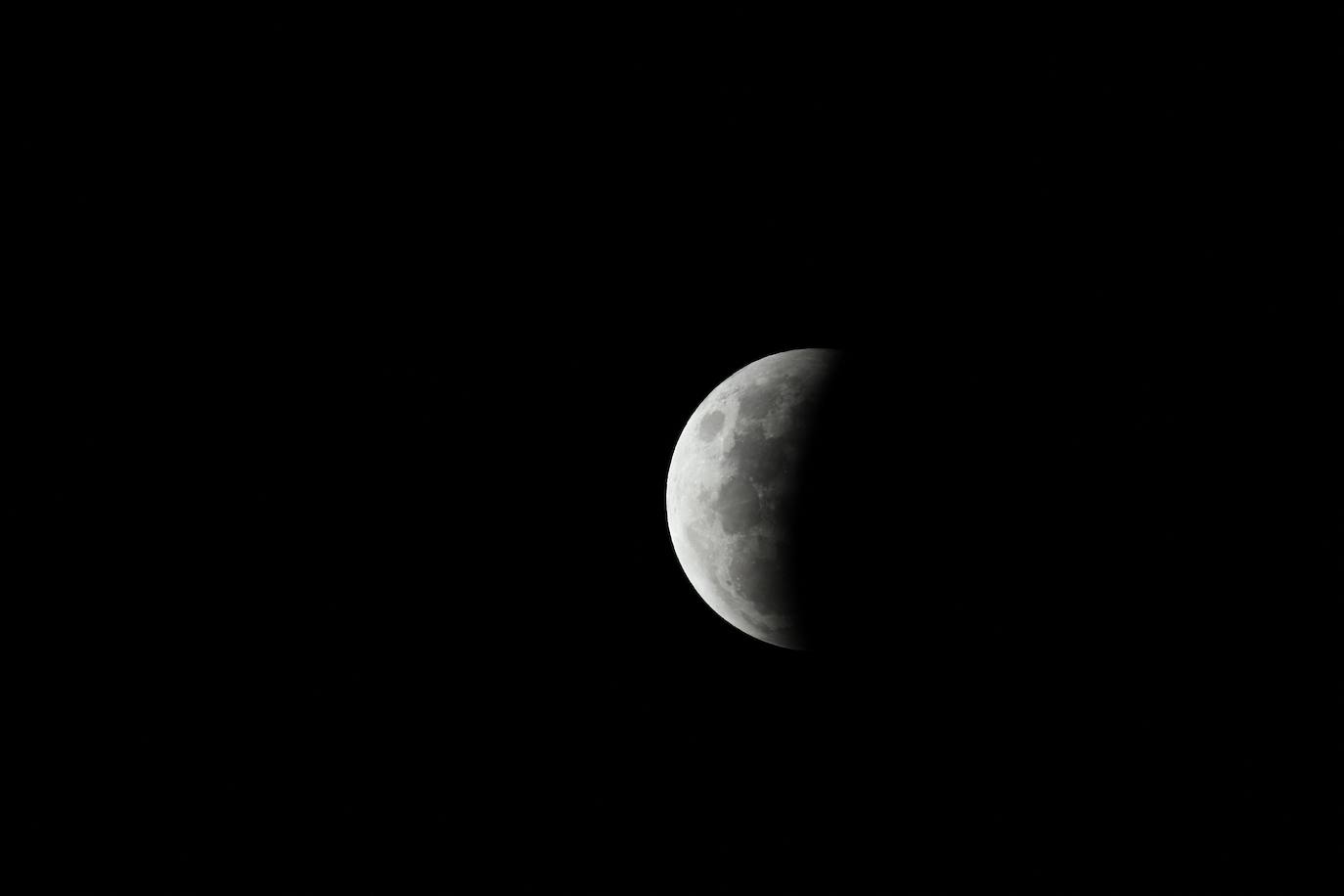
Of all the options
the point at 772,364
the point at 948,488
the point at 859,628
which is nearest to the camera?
the point at 948,488

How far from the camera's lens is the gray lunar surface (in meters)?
5.33

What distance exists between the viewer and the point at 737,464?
5465 millimetres

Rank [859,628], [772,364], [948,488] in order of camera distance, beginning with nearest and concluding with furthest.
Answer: [948,488], [859,628], [772,364]

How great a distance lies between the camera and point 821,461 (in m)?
5.24

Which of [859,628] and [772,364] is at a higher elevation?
[772,364]

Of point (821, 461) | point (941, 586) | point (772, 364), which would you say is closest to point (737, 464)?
point (821, 461)

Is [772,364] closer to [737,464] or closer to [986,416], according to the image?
[737,464]

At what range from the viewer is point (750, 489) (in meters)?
5.37

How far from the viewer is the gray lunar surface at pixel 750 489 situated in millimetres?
5328

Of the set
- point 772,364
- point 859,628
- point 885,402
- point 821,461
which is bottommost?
point 859,628

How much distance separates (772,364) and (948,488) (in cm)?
148

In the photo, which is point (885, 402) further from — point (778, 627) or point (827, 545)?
point (778, 627)

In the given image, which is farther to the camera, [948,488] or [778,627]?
[778,627]

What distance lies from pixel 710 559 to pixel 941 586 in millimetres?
1382
